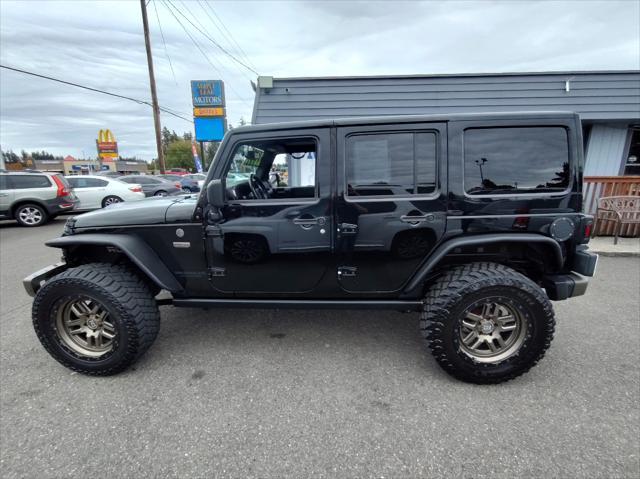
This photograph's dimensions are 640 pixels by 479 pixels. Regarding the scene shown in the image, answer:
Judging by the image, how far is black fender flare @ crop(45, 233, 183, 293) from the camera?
2.36m

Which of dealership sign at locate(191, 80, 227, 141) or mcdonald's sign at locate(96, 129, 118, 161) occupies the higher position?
mcdonald's sign at locate(96, 129, 118, 161)

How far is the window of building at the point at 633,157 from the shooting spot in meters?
7.45

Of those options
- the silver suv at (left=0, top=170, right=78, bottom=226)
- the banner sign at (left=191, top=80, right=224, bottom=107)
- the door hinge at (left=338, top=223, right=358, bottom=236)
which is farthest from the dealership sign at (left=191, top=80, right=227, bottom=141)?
the door hinge at (left=338, top=223, right=358, bottom=236)

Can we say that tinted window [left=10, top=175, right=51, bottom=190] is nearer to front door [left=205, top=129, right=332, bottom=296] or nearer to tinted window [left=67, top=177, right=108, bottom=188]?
tinted window [left=67, top=177, right=108, bottom=188]

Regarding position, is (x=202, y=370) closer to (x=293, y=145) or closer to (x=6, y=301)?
(x=293, y=145)

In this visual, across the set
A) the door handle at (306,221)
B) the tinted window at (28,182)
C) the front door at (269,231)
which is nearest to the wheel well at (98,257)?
the front door at (269,231)

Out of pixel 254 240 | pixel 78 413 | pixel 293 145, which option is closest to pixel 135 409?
pixel 78 413

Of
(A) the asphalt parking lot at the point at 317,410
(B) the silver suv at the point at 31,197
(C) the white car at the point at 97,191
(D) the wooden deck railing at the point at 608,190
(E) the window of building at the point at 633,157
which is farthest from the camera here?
(C) the white car at the point at 97,191

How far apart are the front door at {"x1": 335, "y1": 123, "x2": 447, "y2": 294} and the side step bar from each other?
13.5 inches

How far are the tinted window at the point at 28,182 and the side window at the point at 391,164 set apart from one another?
34.9ft

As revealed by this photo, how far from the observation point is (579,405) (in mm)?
2053

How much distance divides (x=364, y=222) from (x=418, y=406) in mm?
1279

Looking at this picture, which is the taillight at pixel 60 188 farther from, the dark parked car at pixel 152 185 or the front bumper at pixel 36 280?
the front bumper at pixel 36 280

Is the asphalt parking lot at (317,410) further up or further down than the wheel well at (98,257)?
further down
